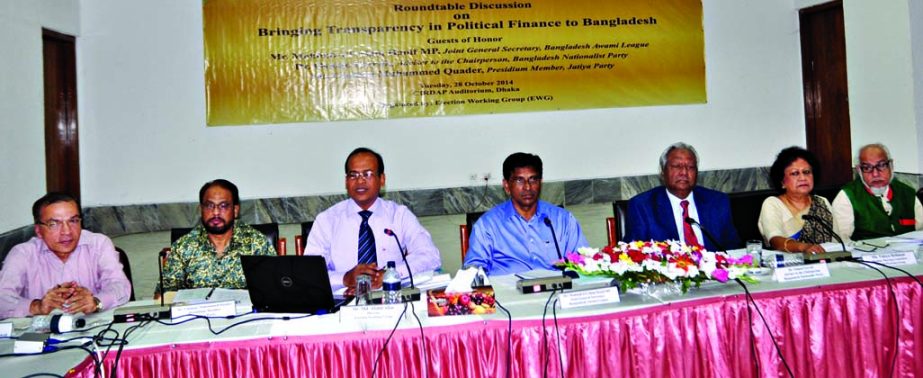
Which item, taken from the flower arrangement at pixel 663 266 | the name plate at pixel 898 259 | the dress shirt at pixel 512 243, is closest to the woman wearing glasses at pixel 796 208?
the name plate at pixel 898 259

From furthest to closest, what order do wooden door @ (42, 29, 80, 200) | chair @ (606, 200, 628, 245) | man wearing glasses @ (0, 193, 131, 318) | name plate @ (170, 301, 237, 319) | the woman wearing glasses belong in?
wooden door @ (42, 29, 80, 200)
chair @ (606, 200, 628, 245)
the woman wearing glasses
man wearing glasses @ (0, 193, 131, 318)
name plate @ (170, 301, 237, 319)

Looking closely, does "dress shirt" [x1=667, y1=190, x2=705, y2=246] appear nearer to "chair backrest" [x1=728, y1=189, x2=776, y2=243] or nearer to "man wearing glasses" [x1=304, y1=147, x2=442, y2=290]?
"chair backrest" [x1=728, y1=189, x2=776, y2=243]

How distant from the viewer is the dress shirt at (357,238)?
9.87 ft

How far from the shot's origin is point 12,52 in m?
4.53

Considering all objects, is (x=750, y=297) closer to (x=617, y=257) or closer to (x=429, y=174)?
(x=617, y=257)

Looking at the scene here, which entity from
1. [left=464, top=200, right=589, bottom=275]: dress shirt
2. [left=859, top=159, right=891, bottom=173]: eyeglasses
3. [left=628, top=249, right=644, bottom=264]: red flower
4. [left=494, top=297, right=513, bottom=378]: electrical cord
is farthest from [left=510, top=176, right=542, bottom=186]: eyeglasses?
[left=859, top=159, right=891, bottom=173]: eyeglasses

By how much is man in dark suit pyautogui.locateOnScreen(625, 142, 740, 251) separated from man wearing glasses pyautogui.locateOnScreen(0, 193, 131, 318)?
2137mm

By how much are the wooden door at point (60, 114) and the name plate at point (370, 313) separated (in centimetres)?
422

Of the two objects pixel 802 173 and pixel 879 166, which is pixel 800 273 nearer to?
pixel 802 173

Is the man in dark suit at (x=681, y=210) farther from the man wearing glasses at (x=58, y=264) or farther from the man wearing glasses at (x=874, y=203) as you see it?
the man wearing glasses at (x=58, y=264)

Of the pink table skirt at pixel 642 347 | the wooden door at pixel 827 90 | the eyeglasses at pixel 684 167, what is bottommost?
the pink table skirt at pixel 642 347

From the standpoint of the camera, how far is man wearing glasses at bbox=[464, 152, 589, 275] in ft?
9.69

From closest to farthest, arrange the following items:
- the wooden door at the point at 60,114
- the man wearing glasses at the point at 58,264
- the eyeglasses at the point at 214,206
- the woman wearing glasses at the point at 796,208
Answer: the man wearing glasses at the point at 58,264 < the eyeglasses at the point at 214,206 < the woman wearing glasses at the point at 796,208 < the wooden door at the point at 60,114

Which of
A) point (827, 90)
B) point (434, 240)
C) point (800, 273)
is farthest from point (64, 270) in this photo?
point (827, 90)
